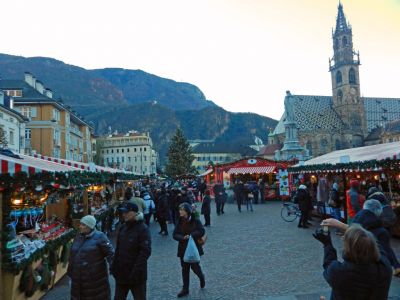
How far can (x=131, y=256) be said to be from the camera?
4.91 m

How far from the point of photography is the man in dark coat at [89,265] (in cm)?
467

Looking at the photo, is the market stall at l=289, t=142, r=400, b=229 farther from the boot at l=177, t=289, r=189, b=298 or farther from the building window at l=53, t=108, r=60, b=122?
the building window at l=53, t=108, r=60, b=122

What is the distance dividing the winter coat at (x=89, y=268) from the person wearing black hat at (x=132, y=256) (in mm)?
171

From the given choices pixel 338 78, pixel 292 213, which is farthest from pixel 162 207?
pixel 338 78

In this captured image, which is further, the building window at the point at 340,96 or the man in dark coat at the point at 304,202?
the building window at the point at 340,96

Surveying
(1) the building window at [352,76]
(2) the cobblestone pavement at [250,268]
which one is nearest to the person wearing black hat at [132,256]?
(2) the cobblestone pavement at [250,268]

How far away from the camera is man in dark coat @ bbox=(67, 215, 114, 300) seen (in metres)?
4.67

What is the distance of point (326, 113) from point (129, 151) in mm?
54066

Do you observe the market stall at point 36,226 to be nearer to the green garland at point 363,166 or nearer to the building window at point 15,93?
the green garland at point 363,166

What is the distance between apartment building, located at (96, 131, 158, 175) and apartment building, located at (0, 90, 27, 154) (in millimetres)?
61546

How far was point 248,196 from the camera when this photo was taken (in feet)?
68.9

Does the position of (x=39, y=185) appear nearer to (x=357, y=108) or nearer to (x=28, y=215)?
(x=28, y=215)

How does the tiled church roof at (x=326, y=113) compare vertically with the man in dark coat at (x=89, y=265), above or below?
above

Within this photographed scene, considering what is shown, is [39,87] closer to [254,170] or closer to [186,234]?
[254,170]
